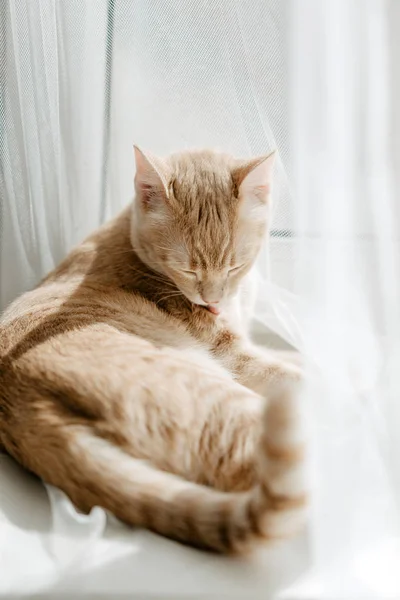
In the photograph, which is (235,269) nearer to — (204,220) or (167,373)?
(204,220)

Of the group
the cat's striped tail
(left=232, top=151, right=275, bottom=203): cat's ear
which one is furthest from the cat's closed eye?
Result: the cat's striped tail

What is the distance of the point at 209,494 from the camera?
0.89 meters

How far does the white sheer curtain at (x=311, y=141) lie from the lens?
93 cm

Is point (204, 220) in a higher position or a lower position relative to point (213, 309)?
higher

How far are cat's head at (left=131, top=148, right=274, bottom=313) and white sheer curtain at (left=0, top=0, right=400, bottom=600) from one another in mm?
61

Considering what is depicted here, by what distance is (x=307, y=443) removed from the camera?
82cm

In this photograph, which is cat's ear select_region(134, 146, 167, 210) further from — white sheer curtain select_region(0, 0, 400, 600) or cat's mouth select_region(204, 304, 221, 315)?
cat's mouth select_region(204, 304, 221, 315)

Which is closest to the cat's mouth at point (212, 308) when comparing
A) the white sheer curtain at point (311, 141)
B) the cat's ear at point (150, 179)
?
the white sheer curtain at point (311, 141)

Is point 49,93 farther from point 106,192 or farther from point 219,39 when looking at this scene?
point 219,39

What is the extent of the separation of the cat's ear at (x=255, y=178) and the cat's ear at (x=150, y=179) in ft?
0.52

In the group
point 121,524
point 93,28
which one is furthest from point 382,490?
point 93,28

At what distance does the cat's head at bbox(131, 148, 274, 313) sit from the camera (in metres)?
1.32

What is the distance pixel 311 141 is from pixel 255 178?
286 mm

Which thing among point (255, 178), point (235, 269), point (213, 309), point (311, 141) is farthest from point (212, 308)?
point (311, 141)
